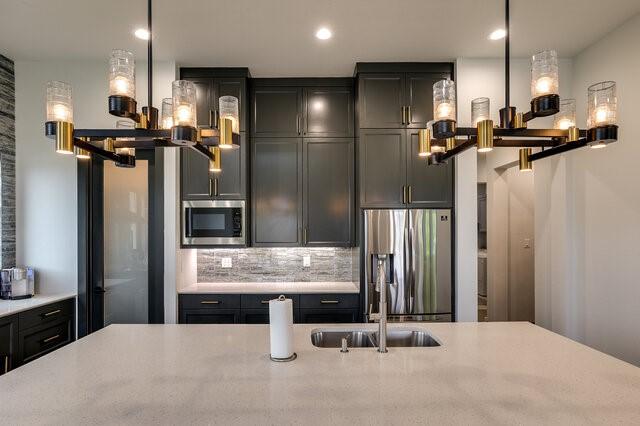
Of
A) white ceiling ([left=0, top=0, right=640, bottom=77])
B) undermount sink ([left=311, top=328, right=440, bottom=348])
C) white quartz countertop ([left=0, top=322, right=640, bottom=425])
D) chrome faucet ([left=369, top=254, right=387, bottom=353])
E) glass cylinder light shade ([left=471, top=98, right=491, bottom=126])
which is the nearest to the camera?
white quartz countertop ([left=0, top=322, right=640, bottom=425])

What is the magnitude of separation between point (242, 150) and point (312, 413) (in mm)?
2752

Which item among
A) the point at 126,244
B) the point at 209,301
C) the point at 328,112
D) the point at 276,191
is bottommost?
the point at 209,301

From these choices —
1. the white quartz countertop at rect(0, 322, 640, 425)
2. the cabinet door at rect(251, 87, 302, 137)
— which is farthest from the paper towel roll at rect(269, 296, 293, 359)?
the cabinet door at rect(251, 87, 302, 137)

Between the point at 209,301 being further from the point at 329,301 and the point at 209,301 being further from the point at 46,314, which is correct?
the point at 46,314

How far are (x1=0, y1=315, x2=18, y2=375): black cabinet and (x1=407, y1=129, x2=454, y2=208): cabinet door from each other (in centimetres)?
319

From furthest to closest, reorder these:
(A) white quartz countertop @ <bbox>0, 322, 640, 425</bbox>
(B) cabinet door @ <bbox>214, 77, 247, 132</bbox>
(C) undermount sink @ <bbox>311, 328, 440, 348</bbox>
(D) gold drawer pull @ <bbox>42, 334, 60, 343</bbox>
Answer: (B) cabinet door @ <bbox>214, 77, 247, 132</bbox>
(D) gold drawer pull @ <bbox>42, 334, 60, 343</bbox>
(C) undermount sink @ <bbox>311, 328, 440, 348</bbox>
(A) white quartz countertop @ <bbox>0, 322, 640, 425</bbox>

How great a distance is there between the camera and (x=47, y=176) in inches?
136

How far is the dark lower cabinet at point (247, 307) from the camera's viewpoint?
3.44 meters

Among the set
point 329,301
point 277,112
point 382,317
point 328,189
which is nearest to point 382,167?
point 328,189

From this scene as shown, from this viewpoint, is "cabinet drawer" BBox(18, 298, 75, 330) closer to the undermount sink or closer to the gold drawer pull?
the gold drawer pull

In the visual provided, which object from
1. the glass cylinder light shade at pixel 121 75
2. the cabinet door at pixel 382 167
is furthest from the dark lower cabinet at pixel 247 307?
the glass cylinder light shade at pixel 121 75

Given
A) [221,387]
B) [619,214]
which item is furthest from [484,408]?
[619,214]

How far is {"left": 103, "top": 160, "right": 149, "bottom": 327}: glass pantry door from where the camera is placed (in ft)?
11.7

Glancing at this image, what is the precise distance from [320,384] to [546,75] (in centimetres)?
156
